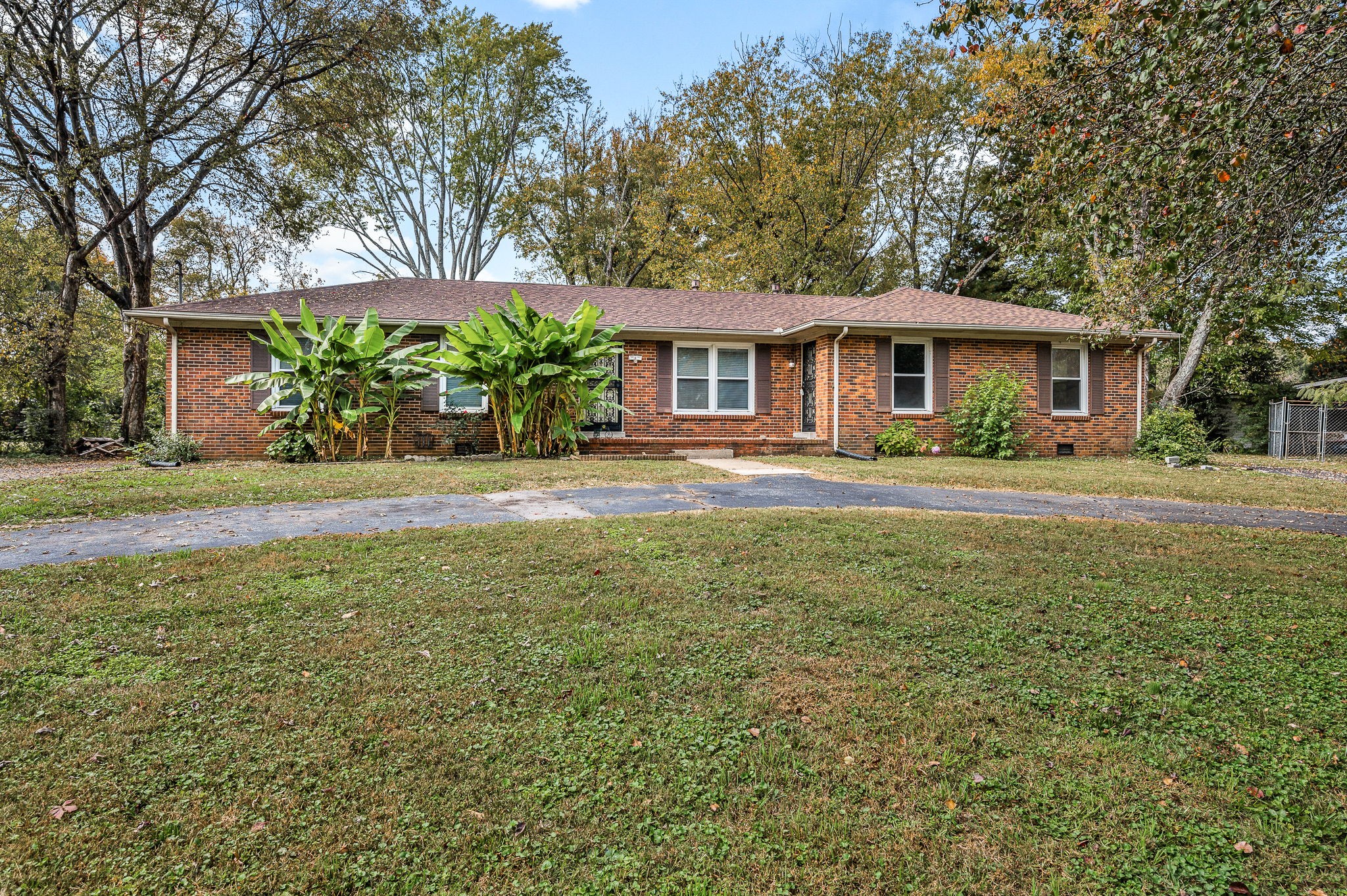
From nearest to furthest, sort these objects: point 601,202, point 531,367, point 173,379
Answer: point 531,367, point 173,379, point 601,202

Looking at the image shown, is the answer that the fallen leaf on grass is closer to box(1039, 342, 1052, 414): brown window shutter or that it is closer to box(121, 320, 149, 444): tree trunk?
box(1039, 342, 1052, 414): brown window shutter

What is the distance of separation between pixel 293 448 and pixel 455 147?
17388mm

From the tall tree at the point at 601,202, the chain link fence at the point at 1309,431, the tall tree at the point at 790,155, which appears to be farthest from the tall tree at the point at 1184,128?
the tall tree at the point at 601,202

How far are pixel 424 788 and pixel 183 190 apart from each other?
60.6ft

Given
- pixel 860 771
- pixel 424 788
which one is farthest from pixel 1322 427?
pixel 424 788

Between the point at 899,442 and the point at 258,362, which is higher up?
the point at 258,362

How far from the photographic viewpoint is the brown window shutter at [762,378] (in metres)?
14.9

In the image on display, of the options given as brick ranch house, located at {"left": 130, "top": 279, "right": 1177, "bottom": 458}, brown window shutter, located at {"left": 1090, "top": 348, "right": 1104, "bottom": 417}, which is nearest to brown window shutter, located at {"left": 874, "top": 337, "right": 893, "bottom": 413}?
brick ranch house, located at {"left": 130, "top": 279, "right": 1177, "bottom": 458}

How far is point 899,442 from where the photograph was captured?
44.7 feet

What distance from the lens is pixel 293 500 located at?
712 centimetres

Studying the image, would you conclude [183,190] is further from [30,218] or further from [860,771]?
[860,771]

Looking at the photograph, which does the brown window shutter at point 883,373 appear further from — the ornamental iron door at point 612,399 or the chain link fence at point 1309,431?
the chain link fence at point 1309,431

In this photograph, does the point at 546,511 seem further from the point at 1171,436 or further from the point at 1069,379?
the point at 1171,436

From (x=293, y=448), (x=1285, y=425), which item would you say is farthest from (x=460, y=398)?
(x=1285, y=425)
